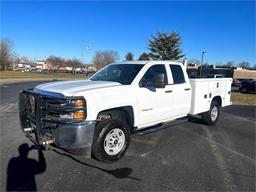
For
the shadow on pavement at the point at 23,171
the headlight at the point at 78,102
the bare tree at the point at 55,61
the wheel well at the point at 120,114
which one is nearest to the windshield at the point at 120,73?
the wheel well at the point at 120,114

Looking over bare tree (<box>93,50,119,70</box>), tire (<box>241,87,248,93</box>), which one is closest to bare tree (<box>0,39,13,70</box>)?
bare tree (<box>93,50,119,70</box>)

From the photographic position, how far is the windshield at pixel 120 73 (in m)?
5.72

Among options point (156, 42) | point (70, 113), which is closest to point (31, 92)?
point (70, 113)

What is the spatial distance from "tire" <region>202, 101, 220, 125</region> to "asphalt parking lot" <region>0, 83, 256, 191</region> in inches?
50.8

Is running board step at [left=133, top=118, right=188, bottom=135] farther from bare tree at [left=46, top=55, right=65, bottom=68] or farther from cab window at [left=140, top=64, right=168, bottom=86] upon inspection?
bare tree at [left=46, top=55, right=65, bottom=68]

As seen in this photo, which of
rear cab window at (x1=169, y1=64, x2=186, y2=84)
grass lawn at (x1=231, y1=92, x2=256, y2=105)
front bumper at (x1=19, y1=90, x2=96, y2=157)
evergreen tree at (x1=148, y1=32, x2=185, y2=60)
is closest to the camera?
front bumper at (x1=19, y1=90, x2=96, y2=157)

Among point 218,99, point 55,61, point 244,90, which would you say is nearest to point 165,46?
point 244,90

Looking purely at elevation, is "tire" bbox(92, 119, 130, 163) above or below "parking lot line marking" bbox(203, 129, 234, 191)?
above

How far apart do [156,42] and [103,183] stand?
51.2 meters

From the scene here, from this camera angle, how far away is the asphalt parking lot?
4.03 metres

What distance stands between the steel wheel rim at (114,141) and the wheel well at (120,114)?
1.03 feet

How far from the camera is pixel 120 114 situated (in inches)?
208

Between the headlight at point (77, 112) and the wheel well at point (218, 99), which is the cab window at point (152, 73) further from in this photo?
the wheel well at point (218, 99)

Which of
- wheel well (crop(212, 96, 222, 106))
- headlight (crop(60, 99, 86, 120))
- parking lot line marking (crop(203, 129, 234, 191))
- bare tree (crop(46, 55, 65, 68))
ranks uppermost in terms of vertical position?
bare tree (crop(46, 55, 65, 68))
